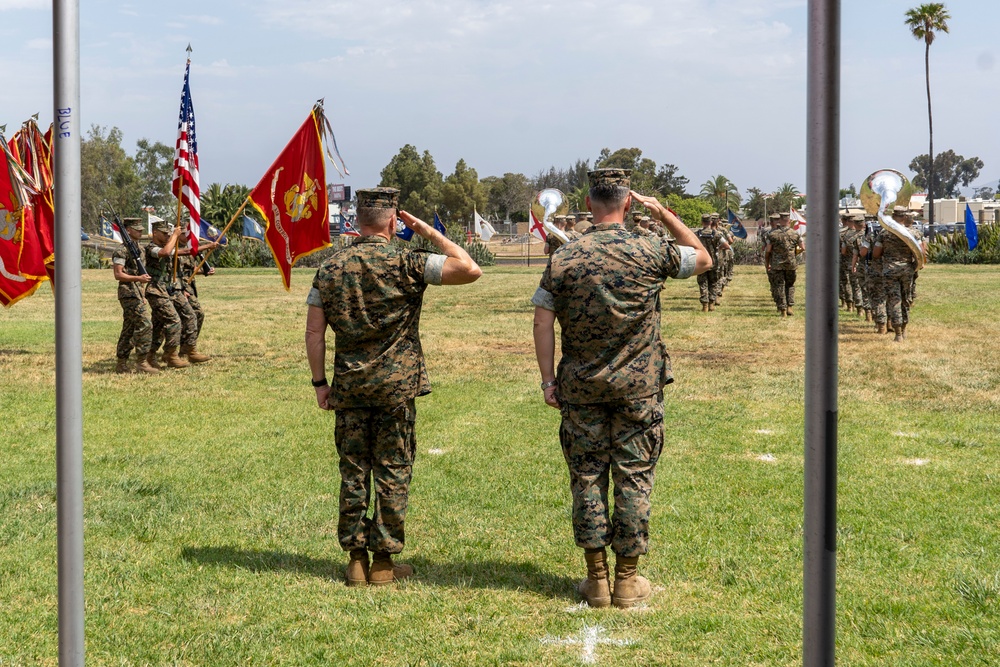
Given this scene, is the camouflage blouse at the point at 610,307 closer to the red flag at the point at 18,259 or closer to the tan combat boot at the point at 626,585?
the tan combat boot at the point at 626,585

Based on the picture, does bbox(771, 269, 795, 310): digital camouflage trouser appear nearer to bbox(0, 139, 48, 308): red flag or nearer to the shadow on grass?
bbox(0, 139, 48, 308): red flag

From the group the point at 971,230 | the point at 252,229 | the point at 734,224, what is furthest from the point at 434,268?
the point at 971,230

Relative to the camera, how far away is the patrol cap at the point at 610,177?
206 inches

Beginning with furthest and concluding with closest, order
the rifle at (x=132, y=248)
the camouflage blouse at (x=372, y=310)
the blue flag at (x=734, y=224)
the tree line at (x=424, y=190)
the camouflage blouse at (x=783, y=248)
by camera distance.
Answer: the tree line at (x=424, y=190)
the blue flag at (x=734, y=224)
the camouflage blouse at (x=783, y=248)
the rifle at (x=132, y=248)
the camouflage blouse at (x=372, y=310)

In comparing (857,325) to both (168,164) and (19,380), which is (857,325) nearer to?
(19,380)

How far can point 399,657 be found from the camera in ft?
15.3

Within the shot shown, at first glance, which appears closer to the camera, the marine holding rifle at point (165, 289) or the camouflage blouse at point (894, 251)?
the marine holding rifle at point (165, 289)

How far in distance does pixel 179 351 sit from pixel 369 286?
10.8m

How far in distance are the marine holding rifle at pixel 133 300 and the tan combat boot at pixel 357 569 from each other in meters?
9.15

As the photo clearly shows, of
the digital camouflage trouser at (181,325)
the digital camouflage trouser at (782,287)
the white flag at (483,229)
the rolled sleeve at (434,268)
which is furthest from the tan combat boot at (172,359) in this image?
the white flag at (483,229)

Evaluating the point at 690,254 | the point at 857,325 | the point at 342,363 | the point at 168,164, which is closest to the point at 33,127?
the point at 342,363

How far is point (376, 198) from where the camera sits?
557 centimetres

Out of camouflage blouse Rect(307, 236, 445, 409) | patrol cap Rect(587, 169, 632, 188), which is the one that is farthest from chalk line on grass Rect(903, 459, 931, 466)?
camouflage blouse Rect(307, 236, 445, 409)

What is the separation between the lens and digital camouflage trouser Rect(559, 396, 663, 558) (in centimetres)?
520
